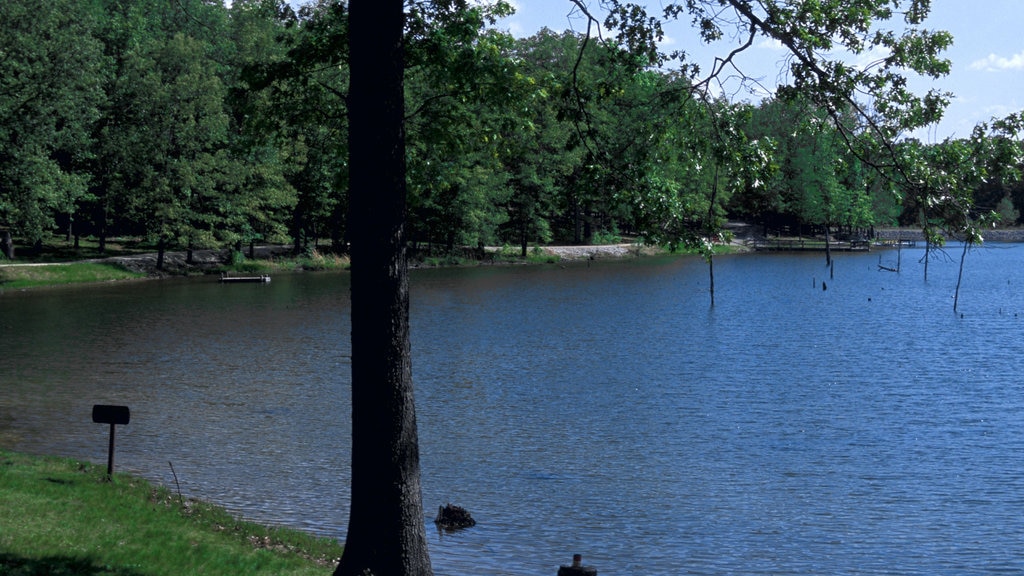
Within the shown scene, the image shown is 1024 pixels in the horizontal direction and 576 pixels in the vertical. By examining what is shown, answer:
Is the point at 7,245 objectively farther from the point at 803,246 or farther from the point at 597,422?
the point at 803,246

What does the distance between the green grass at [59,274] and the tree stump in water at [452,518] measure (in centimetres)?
5249

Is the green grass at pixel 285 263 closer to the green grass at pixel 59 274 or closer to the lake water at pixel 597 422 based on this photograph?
the green grass at pixel 59 274

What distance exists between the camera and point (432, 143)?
19891mm

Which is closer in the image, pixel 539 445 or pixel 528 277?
pixel 539 445

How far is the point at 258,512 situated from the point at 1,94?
2039 inches

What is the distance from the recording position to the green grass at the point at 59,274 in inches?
2525

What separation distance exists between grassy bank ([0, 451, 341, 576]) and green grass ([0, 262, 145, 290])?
160ft

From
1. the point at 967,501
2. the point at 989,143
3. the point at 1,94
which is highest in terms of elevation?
the point at 1,94

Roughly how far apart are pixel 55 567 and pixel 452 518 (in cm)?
817

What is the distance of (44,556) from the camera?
13305mm

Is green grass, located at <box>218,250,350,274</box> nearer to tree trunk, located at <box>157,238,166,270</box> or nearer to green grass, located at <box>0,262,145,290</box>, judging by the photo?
tree trunk, located at <box>157,238,166,270</box>

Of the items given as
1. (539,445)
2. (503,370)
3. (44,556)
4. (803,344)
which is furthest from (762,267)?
(44,556)

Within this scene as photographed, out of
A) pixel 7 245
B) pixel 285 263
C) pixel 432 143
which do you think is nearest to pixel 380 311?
pixel 432 143

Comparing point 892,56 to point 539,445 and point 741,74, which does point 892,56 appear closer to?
point 741,74
